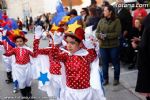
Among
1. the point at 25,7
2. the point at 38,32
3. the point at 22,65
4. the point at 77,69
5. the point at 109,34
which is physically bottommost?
the point at 25,7

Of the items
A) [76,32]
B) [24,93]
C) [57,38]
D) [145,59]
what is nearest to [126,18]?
[24,93]

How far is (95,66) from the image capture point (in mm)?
5008

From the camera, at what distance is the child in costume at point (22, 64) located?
723 centimetres

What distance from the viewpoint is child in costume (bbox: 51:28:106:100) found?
16.1 feet

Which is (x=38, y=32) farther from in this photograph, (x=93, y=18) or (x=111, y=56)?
(x=93, y=18)

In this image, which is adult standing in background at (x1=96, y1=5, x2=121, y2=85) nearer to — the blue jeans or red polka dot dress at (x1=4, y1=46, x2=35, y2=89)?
the blue jeans

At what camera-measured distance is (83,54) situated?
498 cm

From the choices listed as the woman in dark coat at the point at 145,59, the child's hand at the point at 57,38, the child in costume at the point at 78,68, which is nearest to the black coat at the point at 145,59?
the woman in dark coat at the point at 145,59

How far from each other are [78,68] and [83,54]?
0.21 m

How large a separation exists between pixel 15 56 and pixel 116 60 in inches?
83.5

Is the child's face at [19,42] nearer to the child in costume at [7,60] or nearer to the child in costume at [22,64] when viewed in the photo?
the child in costume at [22,64]

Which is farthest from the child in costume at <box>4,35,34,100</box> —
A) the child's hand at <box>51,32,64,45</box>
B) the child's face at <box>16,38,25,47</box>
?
the child's hand at <box>51,32,64,45</box>

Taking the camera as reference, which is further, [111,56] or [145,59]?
[111,56]

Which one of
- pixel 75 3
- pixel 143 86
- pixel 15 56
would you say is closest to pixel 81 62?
pixel 143 86
